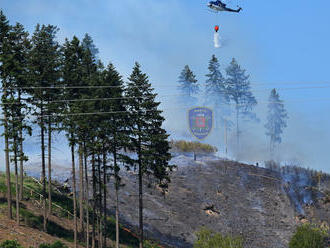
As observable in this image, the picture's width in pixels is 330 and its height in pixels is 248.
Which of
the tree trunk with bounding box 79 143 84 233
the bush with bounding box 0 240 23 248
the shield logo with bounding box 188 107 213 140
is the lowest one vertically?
the bush with bounding box 0 240 23 248

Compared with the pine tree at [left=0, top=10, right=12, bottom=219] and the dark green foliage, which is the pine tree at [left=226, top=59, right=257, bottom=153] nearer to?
the dark green foliage

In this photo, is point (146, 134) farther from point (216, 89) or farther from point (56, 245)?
point (216, 89)

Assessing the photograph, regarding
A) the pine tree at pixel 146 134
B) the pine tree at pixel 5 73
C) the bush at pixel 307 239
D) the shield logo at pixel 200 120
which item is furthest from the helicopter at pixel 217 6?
the bush at pixel 307 239

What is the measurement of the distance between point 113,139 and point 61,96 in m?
6.60

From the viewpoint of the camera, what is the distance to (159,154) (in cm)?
4122

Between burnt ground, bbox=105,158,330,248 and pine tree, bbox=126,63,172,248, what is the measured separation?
12.5 meters

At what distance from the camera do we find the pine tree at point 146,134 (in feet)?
133

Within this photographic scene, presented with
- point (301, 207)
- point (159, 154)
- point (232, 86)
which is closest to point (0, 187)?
point (159, 154)

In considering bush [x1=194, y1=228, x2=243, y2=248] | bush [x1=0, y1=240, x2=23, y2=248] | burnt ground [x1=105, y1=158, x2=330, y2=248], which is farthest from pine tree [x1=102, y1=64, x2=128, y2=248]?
burnt ground [x1=105, y1=158, x2=330, y2=248]

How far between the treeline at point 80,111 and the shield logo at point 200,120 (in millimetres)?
20026

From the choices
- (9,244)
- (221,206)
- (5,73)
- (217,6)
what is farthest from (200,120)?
(9,244)

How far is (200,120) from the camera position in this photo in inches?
2431

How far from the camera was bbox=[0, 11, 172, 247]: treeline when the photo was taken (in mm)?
40031

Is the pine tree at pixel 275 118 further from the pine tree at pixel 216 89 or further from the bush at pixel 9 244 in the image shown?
the bush at pixel 9 244
